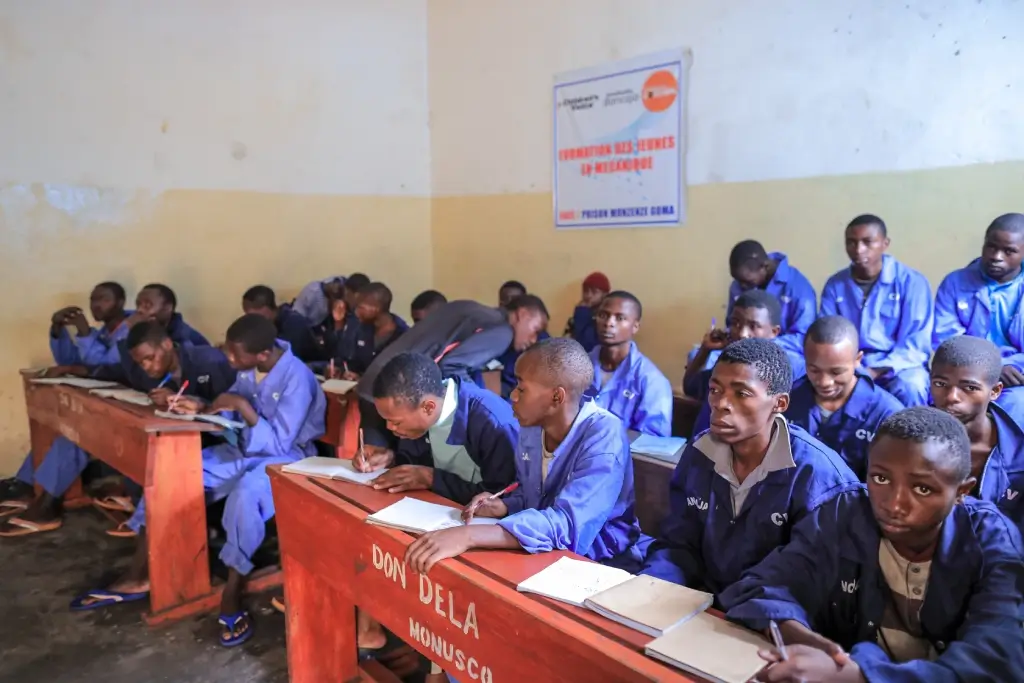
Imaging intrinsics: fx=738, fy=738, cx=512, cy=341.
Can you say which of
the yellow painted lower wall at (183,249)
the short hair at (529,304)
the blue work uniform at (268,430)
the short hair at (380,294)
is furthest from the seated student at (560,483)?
the yellow painted lower wall at (183,249)

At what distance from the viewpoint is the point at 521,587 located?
1.46 metres

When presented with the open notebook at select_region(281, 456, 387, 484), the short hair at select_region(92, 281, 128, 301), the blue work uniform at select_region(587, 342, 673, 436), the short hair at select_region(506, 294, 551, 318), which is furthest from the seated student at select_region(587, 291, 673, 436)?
the short hair at select_region(92, 281, 128, 301)

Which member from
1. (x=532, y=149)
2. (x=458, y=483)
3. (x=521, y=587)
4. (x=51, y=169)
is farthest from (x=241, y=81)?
(x=521, y=587)

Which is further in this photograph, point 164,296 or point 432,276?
point 432,276

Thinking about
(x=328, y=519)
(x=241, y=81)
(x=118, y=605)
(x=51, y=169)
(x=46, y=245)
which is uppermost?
(x=241, y=81)

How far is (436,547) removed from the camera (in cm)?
163

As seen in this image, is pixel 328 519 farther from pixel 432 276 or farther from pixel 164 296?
pixel 432 276

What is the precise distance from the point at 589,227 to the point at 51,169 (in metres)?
3.49

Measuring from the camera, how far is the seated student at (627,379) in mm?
3062

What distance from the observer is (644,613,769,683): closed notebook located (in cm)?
116

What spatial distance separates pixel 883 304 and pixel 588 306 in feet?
6.35

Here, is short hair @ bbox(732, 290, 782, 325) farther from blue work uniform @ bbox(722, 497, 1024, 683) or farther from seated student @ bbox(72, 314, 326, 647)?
seated student @ bbox(72, 314, 326, 647)

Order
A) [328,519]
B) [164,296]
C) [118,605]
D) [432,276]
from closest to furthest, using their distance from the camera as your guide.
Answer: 1. [328,519]
2. [118,605]
3. [164,296]
4. [432,276]

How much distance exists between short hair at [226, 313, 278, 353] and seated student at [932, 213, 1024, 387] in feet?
9.39
